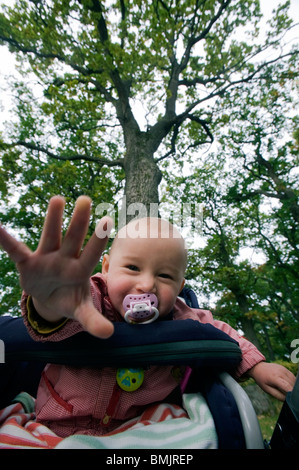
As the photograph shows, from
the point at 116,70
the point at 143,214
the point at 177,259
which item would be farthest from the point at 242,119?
the point at 177,259

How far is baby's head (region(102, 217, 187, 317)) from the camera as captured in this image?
106 cm

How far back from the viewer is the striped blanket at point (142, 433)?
787mm

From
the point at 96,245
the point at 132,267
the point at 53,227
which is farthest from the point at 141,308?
the point at 53,227

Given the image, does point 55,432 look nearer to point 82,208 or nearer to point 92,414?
point 92,414

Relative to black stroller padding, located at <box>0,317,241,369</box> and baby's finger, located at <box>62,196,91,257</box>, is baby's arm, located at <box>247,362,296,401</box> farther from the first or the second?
baby's finger, located at <box>62,196,91,257</box>

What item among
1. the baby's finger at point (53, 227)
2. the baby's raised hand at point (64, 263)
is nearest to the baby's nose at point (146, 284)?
the baby's raised hand at point (64, 263)

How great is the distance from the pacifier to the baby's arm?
0.54m

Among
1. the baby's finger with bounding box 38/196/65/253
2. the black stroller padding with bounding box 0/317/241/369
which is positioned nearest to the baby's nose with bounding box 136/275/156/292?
the black stroller padding with bounding box 0/317/241/369

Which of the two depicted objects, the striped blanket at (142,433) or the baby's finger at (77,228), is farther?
the striped blanket at (142,433)

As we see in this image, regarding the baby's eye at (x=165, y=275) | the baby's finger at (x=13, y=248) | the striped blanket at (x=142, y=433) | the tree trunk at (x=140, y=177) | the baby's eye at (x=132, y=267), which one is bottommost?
the striped blanket at (x=142, y=433)

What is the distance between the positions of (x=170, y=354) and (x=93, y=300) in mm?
386

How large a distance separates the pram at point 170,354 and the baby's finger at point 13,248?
1.31 ft

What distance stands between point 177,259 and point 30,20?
5.37 m

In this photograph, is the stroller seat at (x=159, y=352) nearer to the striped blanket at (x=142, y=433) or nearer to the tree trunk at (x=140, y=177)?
the striped blanket at (x=142, y=433)
